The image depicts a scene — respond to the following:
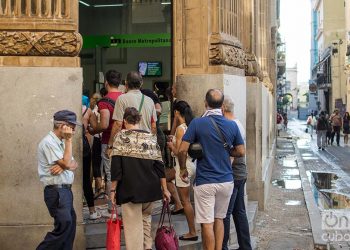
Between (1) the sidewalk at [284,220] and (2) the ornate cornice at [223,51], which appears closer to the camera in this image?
(2) the ornate cornice at [223,51]

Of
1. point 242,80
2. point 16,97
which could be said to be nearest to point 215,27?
point 242,80

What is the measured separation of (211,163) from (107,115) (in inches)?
66.3

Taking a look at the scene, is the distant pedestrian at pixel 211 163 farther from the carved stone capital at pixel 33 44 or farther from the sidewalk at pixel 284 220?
the sidewalk at pixel 284 220

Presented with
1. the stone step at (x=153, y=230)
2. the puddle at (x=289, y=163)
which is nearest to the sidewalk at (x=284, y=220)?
the stone step at (x=153, y=230)

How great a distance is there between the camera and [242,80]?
9.70 meters

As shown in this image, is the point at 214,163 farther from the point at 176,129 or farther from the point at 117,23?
the point at 117,23

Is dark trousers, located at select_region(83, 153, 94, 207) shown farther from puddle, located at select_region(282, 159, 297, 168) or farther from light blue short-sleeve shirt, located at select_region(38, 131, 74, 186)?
puddle, located at select_region(282, 159, 297, 168)

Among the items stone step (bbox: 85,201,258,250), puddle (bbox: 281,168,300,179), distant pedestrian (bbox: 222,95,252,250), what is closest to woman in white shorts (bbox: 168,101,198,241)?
stone step (bbox: 85,201,258,250)

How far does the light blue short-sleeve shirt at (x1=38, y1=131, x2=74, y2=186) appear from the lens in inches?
217

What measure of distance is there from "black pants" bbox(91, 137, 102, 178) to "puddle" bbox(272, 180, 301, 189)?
772 centimetres

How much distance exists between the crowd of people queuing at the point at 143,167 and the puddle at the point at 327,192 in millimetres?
5240

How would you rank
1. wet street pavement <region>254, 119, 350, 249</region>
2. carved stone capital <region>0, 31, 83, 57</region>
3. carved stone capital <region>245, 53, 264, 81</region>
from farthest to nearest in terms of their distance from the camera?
carved stone capital <region>245, 53, 264, 81</region>
wet street pavement <region>254, 119, 350, 249</region>
carved stone capital <region>0, 31, 83, 57</region>

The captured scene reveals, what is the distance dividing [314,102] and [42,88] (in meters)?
87.4

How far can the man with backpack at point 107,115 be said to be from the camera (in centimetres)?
729
